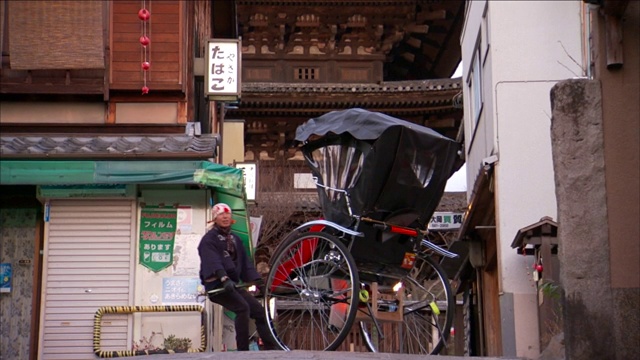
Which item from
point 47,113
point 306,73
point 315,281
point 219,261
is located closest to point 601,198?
point 315,281

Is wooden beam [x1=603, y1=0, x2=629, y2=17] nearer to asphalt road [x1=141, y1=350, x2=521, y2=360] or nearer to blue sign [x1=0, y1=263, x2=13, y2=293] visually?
asphalt road [x1=141, y1=350, x2=521, y2=360]

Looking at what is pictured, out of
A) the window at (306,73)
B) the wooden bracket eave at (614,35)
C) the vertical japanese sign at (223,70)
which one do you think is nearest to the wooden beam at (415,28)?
the window at (306,73)

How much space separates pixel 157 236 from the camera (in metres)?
15.3

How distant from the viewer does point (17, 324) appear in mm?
15586

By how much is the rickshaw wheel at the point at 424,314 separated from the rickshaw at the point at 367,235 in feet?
0.06

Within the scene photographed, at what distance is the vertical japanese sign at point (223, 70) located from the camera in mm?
16812

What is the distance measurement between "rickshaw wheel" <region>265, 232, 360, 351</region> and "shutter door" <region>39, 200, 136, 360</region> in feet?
18.0

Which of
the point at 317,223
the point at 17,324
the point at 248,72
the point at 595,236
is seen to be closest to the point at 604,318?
the point at 595,236

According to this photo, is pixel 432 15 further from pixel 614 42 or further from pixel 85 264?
pixel 614 42

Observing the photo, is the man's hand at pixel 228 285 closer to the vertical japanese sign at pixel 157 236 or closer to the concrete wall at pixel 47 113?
the vertical japanese sign at pixel 157 236

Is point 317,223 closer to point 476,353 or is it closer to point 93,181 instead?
point 93,181

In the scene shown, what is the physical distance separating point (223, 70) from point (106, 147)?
2786mm

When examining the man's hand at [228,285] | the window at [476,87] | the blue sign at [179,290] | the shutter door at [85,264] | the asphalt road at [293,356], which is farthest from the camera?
the window at [476,87]

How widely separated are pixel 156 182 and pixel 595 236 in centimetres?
765
